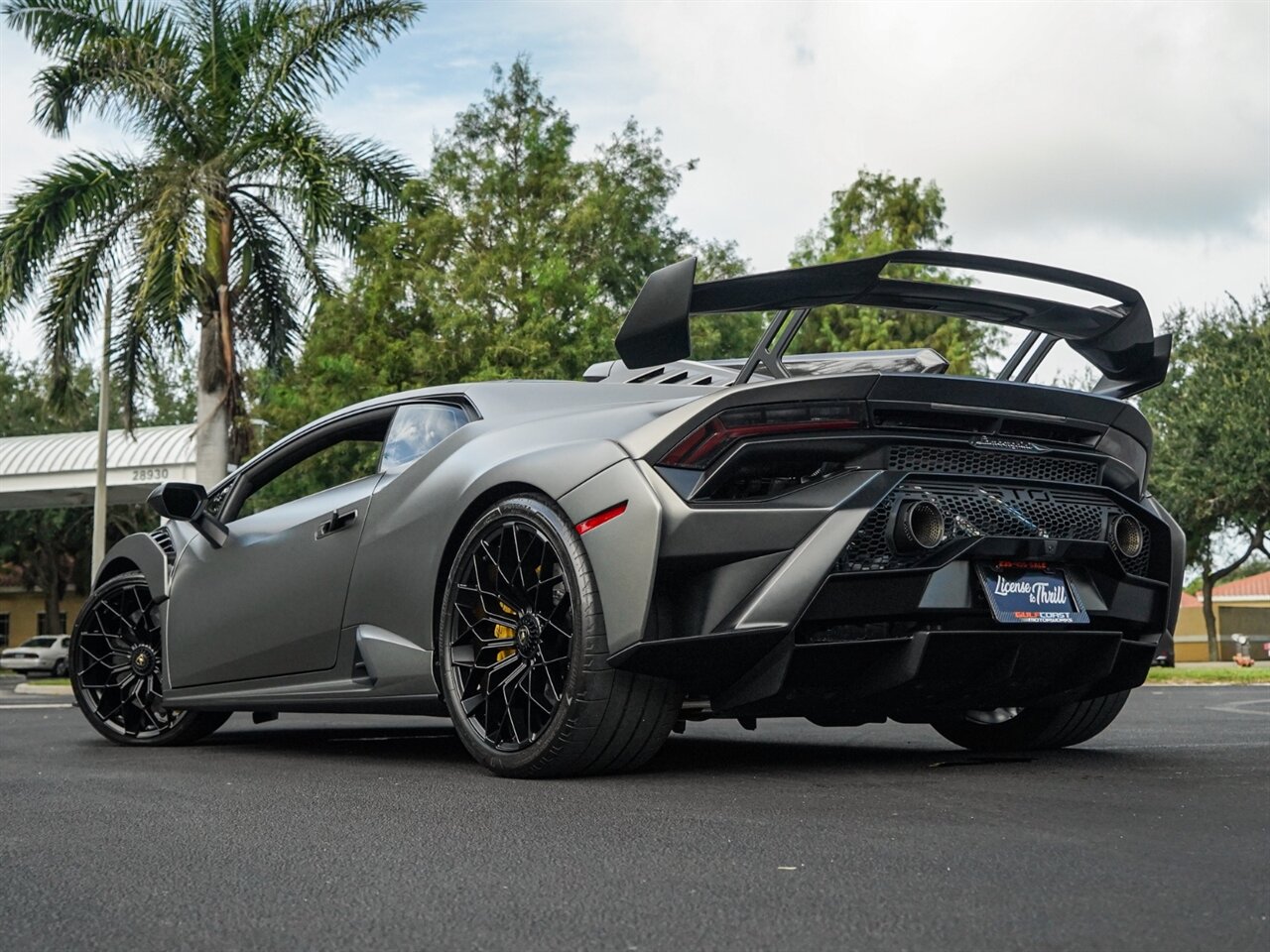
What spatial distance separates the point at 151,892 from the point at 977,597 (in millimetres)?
2575

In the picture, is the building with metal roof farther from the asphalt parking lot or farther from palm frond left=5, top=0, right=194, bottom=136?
the asphalt parking lot

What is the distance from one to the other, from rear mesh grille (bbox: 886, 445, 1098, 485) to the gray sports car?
0.01 m

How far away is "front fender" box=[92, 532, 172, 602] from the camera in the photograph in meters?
6.80

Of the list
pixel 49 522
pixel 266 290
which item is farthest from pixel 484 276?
pixel 49 522

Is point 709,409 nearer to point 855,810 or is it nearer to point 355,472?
point 855,810

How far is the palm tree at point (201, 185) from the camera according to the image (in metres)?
19.4

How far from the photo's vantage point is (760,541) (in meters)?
4.45

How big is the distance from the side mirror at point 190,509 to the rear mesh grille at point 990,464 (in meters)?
3.24

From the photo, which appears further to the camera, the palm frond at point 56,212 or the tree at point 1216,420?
the tree at point 1216,420

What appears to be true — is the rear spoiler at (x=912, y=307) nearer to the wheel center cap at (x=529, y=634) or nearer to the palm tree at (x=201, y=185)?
the wheel center cap at (x=529, y=634)

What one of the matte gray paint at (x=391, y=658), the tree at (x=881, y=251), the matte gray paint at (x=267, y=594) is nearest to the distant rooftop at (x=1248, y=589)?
the tree at (x=881, y=251)

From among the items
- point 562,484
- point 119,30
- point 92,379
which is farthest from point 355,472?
point 92,379

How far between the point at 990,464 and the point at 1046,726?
1.48 meters

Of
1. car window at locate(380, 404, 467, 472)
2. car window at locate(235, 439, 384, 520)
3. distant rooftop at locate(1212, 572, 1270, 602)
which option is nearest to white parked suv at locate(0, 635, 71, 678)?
car window at locate(235, 439, 384, 520)
